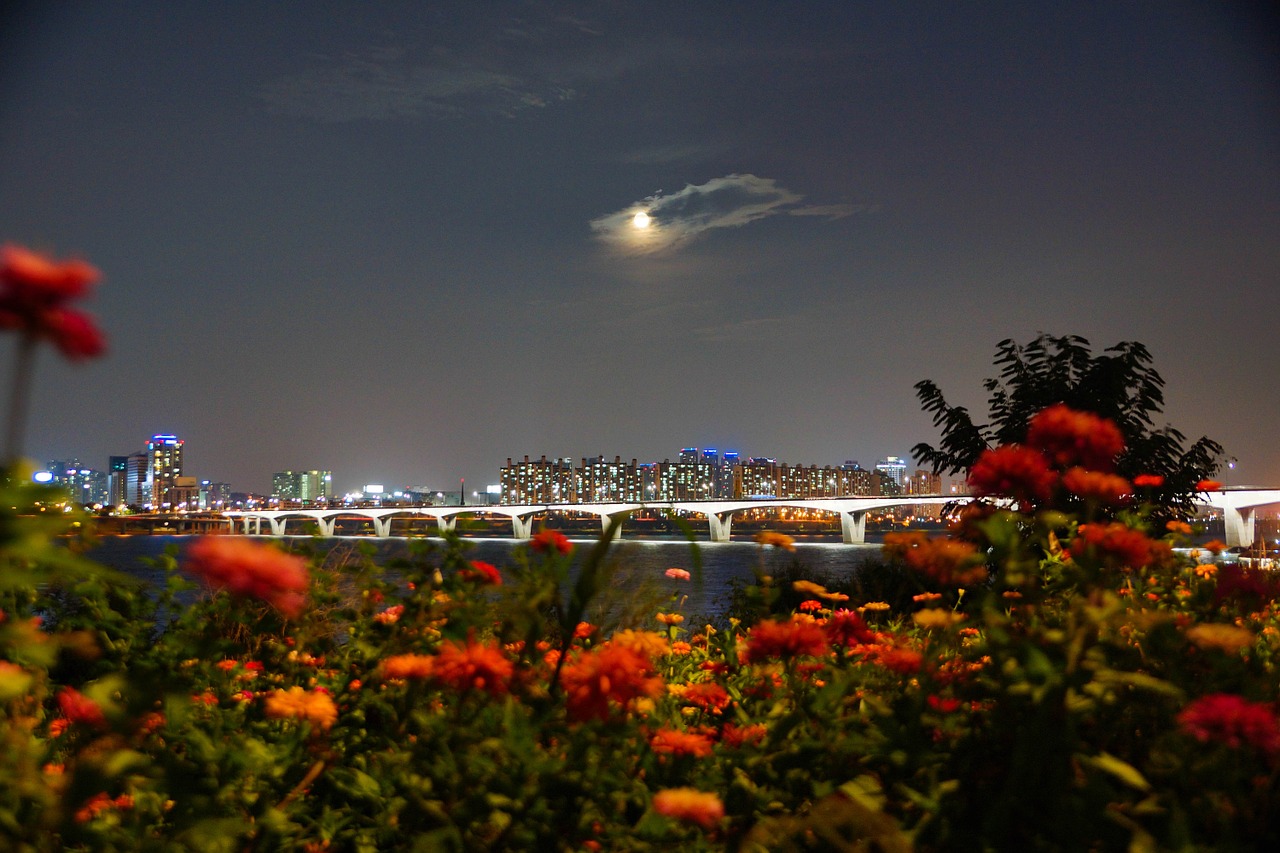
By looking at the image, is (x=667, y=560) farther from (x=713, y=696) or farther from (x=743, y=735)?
(x=743, y=735)

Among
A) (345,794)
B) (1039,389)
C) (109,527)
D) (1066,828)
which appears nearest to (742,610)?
(1039,389)

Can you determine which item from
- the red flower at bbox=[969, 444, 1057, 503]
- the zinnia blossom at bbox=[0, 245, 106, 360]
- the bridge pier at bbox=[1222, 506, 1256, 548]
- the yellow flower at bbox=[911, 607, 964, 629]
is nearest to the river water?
the zinnia blossom at bbox=[0, 245, 106, 360]

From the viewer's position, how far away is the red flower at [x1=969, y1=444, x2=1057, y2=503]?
1713 mm

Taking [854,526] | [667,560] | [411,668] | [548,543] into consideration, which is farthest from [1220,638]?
[854,526]

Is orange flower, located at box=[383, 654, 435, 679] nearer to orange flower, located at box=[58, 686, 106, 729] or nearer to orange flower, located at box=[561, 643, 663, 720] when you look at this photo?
orange flower, located at box=[561, 643, 663, 720]

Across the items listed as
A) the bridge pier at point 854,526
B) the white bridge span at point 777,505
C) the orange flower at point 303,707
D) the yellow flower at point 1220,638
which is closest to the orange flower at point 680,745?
the orange flower at point 303,707

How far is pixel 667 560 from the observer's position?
45000 mm

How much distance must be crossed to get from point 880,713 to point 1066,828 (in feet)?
1.37

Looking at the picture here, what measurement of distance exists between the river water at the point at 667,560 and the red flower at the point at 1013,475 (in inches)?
24.7

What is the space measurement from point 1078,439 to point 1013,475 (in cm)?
16

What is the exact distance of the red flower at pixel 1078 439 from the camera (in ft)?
5.61

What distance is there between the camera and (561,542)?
1939mm

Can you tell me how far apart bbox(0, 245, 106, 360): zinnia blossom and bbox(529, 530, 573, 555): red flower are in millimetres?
980

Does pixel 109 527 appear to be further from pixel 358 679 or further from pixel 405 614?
pixel 405 614
